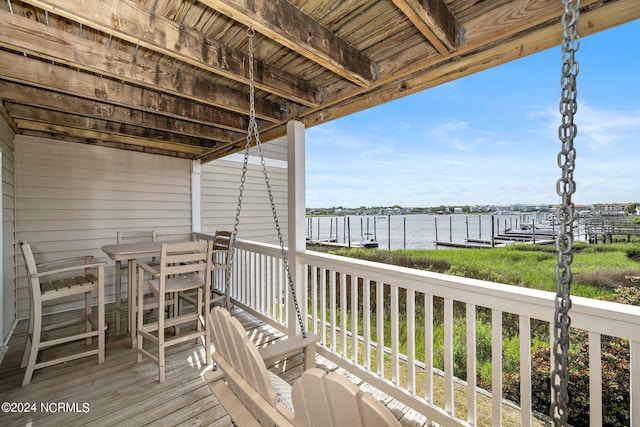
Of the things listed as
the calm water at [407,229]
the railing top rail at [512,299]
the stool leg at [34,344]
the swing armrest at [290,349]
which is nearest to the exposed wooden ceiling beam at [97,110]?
the stool leg at [34,344]

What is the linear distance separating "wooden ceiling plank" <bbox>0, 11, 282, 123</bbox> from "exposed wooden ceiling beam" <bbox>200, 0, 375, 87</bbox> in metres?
1.15

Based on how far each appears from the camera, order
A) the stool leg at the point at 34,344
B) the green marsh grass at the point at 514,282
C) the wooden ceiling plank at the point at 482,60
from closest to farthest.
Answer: the wooden ceiling plank at the point at 482,60 → the stool leg at the point at 34,344 → the green marsh grass at the point at 514,282

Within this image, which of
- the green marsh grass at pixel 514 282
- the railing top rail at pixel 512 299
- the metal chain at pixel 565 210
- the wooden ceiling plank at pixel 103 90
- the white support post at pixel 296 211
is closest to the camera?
the metal chain at pixel 565 210

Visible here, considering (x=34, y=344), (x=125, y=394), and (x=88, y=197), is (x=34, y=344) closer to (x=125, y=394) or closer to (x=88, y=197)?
(x=125, y=394)

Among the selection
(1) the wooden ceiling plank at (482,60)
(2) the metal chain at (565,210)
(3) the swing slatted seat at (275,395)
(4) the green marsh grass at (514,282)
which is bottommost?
(4) the green marsh grass at (514,282)

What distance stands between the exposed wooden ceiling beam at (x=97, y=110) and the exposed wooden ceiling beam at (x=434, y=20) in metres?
2.90

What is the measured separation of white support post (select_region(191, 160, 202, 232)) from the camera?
16.6 ft

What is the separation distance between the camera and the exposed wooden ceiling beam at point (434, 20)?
1.43 metres

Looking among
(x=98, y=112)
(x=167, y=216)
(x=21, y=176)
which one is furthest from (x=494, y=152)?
(x=21, y=176)

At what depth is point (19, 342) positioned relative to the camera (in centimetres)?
297

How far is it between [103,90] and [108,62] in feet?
1.96

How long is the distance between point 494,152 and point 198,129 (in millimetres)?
9864

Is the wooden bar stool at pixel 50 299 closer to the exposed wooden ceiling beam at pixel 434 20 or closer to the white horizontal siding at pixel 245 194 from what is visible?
the white horizontal siding at pixel 245 194

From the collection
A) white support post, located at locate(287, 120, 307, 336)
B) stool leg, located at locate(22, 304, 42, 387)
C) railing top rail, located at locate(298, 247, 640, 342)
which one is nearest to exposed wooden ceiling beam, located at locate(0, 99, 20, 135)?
stool leg, located at locate(22, 304, 42, 387)
